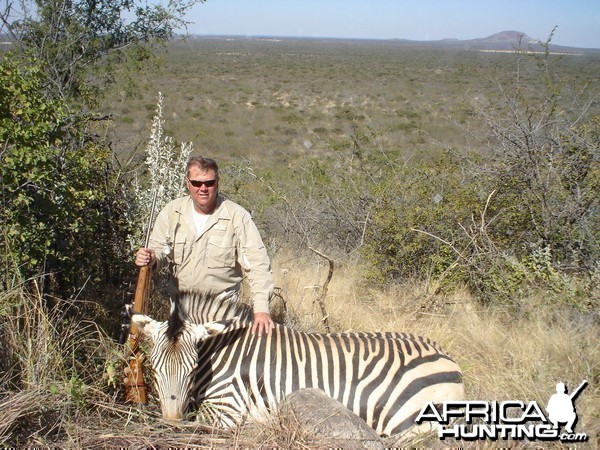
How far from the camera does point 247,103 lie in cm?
3094

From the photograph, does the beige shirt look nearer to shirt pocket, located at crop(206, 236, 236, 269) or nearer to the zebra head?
shirt pocket, located at crop(206, 236, 236, 269)

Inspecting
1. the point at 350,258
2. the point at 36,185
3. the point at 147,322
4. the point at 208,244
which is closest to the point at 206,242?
the point at 208,244

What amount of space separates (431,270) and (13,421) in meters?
4.12

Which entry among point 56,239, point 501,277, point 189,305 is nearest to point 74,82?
point 56,239

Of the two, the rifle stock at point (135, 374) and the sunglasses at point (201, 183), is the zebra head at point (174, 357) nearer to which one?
the rifle stock at point (135, 374)

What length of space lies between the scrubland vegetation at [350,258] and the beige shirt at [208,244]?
0.59 meters

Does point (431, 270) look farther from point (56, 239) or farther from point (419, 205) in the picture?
point (56, 239)

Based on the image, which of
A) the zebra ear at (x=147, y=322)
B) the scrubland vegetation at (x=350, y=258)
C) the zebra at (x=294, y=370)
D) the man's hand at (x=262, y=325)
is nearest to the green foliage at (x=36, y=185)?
the scrubland vegetation at (x=350, y=258)

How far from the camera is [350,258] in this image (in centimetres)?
671

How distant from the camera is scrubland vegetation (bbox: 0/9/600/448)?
3.15 m

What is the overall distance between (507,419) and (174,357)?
191 centimetres

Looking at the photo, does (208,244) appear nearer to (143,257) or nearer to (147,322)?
(143,257)

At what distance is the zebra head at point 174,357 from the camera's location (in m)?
2.96

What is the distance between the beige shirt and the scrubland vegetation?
59 cm
